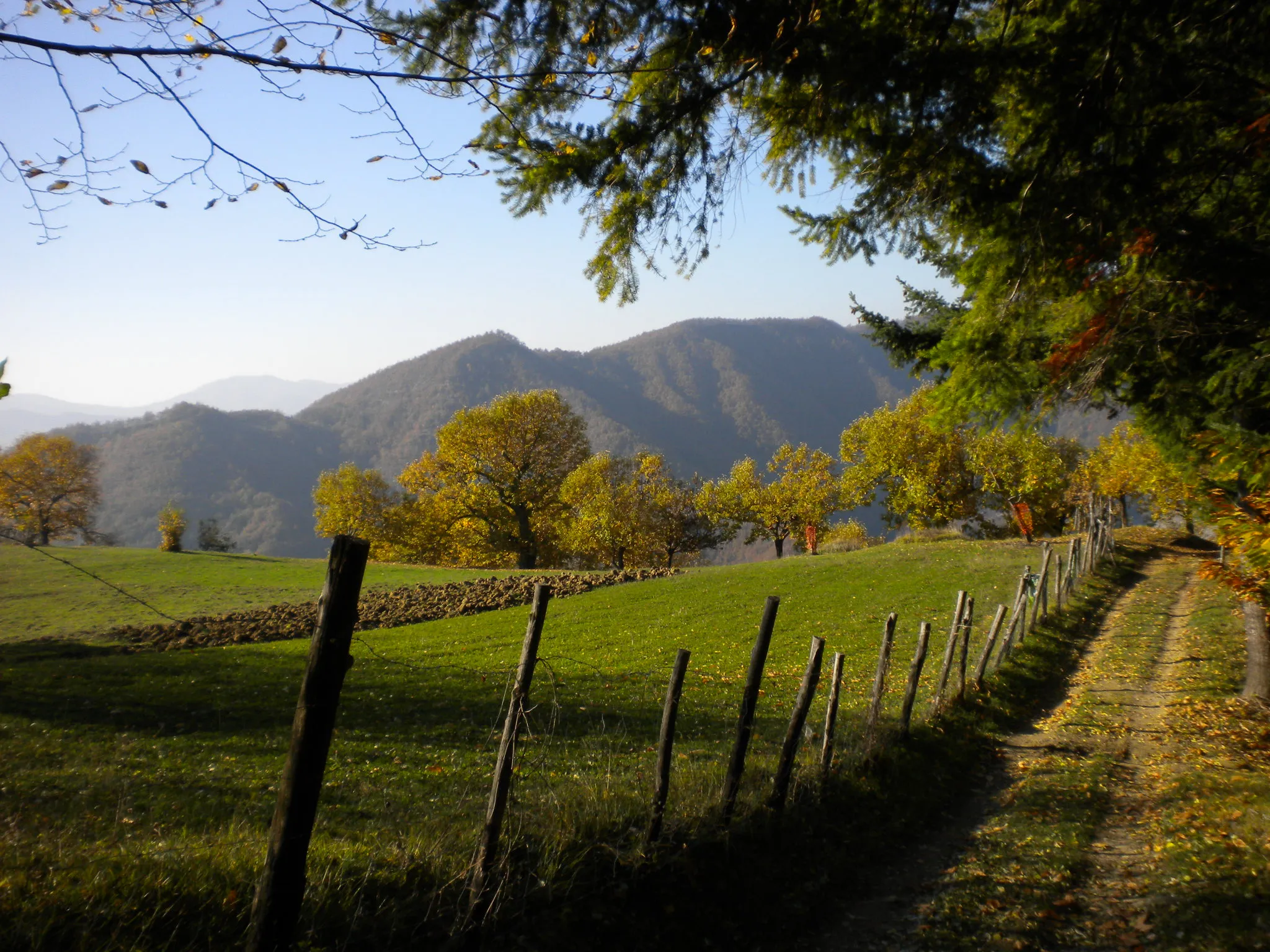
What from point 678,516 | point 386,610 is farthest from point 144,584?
point 678,516

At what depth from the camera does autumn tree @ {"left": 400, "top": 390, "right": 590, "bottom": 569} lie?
159 feet

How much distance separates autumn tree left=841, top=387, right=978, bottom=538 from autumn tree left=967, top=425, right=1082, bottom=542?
1.29 metres

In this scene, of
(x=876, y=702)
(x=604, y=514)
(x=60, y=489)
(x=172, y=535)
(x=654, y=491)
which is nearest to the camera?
(x=876, y=702)

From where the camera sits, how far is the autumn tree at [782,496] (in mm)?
59688

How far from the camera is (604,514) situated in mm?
53625

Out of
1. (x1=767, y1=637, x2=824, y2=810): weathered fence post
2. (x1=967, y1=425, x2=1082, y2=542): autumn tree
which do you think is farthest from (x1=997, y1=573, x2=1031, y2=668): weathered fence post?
(x1=967, y1=425, x2=1082, y2=542): autumn tree

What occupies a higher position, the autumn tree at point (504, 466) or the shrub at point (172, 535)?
the autumn tree at point (504, 466)

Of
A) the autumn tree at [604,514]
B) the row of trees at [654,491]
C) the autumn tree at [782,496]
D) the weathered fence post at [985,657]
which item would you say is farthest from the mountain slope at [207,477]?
the weathered fence post at [985,657]

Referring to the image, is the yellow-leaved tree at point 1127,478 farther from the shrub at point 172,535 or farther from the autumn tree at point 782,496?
the shrub at point 172,535

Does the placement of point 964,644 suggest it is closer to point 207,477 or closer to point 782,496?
point 782,496

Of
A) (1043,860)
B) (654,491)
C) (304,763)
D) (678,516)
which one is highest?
(654,491)

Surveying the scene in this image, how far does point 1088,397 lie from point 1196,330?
1863 millimetres

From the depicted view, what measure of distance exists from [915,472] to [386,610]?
39002mm

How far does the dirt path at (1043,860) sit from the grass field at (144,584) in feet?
79.8
